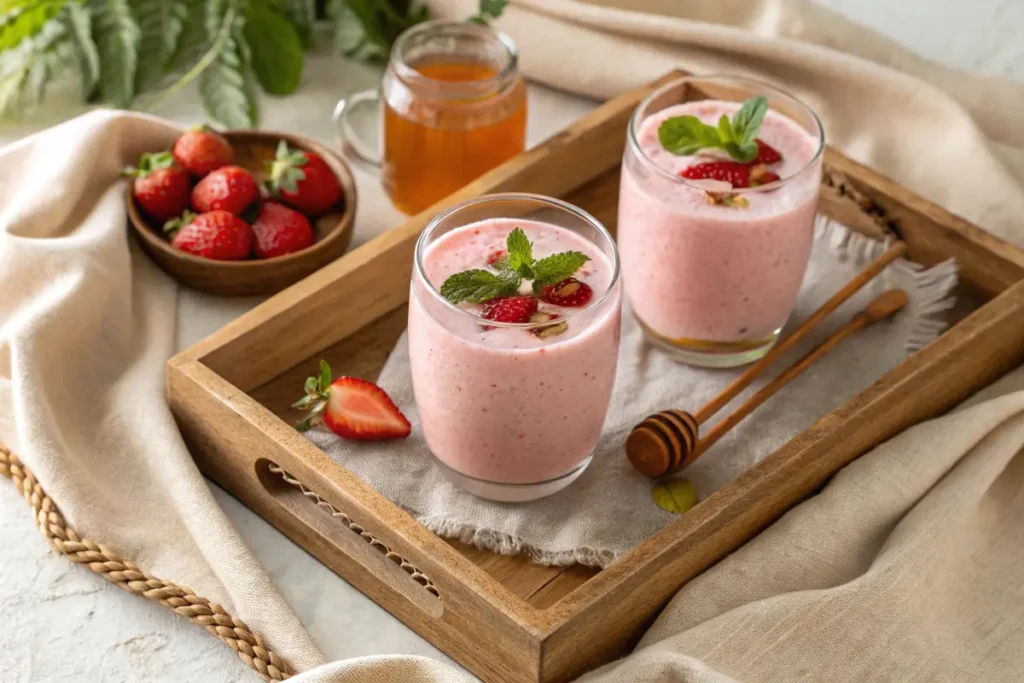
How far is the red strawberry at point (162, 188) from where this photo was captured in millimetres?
1908

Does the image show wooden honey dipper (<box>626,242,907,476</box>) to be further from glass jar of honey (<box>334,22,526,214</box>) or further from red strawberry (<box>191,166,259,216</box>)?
red strawberry (<box>191,166,259,216</box>)

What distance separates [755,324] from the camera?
174 centimetres

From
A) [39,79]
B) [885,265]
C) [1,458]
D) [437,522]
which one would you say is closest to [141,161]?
[39,79]

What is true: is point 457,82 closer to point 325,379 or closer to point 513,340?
point 325,379

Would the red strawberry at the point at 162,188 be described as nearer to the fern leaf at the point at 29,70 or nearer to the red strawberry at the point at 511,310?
the fern leaf at the point at 29,70

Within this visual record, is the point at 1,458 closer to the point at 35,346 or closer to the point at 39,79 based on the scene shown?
the point at 35,346

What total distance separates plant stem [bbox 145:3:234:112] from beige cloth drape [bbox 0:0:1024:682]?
22 centimetres

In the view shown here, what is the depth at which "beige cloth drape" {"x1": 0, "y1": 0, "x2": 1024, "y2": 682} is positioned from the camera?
142 centimetres

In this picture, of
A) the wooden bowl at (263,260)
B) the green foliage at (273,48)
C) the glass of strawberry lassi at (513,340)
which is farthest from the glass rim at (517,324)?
the green foliage at (273,48)

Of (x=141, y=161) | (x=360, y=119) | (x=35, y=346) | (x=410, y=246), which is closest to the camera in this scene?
(x=35, y=346)

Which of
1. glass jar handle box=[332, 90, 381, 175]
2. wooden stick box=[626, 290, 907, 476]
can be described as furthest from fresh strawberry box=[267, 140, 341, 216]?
wooden stick box=[626, 290, 907, 476]

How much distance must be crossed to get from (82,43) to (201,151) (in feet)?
1.36

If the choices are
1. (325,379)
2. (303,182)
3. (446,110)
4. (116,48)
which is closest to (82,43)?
(116,48)

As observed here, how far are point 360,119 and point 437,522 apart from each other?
33.3 inches
